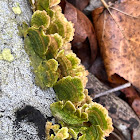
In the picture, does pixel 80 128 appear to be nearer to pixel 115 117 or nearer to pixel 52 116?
pixel 52 116

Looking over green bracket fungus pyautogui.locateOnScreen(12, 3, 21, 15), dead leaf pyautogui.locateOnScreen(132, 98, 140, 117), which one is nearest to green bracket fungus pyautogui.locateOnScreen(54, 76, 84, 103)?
green bracket fungus pyautogui.locateOnScreen(12, 3, 21, 15)

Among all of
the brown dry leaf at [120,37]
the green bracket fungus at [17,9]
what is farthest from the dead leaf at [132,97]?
the green bracket fungus at [17,9]

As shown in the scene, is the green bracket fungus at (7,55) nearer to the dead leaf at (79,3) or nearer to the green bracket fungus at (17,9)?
the green bracket fungus at (17,9)

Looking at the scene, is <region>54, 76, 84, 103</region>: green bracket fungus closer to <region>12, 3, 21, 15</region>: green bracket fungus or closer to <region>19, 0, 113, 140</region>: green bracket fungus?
<region>19, 0, 113, 140</region>: green bracket fungus

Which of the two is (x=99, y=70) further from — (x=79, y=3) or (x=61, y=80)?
(x=61, y=80)

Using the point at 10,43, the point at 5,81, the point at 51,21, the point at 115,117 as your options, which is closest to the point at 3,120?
the point at 5,81
